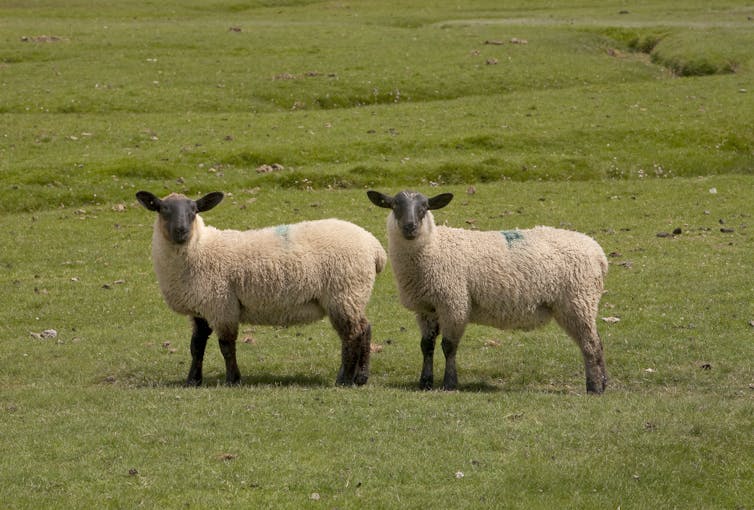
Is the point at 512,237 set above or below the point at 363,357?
above

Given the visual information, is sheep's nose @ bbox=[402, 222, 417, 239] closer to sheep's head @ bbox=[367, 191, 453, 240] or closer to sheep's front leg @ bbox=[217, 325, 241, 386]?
sheep's head @ bbox=[367, 191, 453, 240]

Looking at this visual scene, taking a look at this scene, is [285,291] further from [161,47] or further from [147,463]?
[161,47]

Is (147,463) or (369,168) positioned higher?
(147,463)

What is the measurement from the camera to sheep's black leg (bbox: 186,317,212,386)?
51.9 ft

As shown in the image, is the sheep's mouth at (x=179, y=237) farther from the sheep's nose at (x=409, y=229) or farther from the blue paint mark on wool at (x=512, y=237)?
the blue paint mark on wool at (x=512, y=237)

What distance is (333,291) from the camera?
15750 mm

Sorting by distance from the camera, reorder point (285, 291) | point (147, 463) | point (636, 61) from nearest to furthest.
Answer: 1. point (147, 463)
2. point (285, 291)
3. point (636, 61)

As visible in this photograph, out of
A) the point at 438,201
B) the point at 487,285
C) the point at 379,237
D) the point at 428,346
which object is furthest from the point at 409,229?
the point at 379,237

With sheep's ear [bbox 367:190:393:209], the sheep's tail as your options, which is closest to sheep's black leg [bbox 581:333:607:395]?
the sheep's tail

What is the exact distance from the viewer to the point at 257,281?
51.4 ft

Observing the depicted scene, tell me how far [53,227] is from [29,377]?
38.4ft

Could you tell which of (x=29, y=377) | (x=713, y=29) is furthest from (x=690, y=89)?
(x=29, y=377)

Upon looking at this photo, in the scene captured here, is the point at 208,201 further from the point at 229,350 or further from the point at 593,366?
the point at 593,366

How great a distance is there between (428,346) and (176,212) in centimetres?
433
